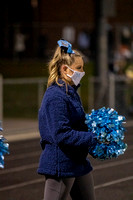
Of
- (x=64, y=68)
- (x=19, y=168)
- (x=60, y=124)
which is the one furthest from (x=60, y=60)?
(x=19, y=168)

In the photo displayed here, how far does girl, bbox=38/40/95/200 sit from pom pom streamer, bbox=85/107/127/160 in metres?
0.06

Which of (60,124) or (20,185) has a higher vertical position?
(60,124)

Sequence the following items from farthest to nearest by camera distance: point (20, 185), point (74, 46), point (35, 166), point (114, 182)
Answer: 1. point (74, 46)
2. point (35, 166)
3. point (114, 182)
4. point (20, 185)

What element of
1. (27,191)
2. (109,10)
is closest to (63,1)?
(109,10)

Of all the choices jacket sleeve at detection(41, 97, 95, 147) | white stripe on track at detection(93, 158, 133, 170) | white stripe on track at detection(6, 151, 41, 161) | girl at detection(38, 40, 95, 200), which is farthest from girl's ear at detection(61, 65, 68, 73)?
white stripe on track at detection(6, 151, 41, 161)

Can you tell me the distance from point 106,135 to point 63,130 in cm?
40

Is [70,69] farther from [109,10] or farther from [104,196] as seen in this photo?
[109,10]

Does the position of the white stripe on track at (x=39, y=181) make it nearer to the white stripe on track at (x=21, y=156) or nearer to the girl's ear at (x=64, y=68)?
the white stripe on track at (x=21, y=156)

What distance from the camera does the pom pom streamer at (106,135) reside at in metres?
4.26

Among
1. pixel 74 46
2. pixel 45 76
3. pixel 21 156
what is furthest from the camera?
pixel 74 46

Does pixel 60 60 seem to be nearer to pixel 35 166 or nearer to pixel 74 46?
pixel 35 166

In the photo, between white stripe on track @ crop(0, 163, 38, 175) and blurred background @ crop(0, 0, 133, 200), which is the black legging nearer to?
blurred background @ crop(0, 0, 133, 200)

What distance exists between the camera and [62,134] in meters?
4.08

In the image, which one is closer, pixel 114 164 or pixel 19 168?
pixel 19 168
